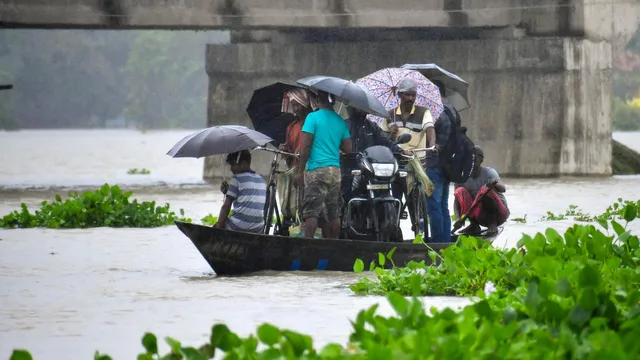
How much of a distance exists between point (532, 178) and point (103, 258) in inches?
611

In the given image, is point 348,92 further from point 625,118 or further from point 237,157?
point 625,118

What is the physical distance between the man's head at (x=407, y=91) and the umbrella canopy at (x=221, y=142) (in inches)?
49.3

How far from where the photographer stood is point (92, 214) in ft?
58.2

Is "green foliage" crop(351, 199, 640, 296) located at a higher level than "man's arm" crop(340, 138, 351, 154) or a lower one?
lower

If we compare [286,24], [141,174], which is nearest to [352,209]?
[286,24]

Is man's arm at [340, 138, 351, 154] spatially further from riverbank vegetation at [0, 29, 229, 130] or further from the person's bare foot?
riverbank vegetation at [0, 29, 229, 130]

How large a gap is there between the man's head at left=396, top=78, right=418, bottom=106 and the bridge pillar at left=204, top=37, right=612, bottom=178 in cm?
1528

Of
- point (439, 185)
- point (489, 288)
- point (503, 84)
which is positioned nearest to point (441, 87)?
point (439, 185)

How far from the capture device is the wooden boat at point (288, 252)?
36.6ft

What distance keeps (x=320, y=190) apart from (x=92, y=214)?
6652 millimetres

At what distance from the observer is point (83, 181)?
31.4 meters

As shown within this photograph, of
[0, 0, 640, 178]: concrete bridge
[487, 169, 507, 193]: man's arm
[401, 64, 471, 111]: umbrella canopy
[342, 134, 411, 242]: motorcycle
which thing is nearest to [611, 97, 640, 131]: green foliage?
[0, 0, 640, 178]: concrete bridge

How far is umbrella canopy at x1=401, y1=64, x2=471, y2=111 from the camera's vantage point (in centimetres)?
1345

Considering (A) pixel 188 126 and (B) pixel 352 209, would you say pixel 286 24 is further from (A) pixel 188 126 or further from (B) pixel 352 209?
(A) pixel 188 126
